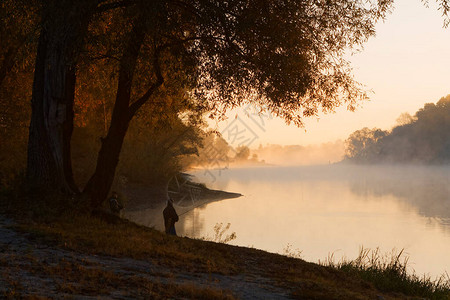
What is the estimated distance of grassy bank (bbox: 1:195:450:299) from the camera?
311 inches

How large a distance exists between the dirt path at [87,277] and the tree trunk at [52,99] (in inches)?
143

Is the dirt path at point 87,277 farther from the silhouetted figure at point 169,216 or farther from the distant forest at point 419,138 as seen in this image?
the distant forest at point 419,138

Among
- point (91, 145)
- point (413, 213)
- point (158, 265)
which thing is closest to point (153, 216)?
point (91, 145)

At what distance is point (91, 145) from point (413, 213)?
1286 inches

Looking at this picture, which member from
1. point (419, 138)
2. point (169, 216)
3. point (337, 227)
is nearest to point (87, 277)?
point (169, 216)

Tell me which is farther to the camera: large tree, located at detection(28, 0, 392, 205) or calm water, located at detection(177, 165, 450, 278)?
calm water, located at detection(177, 165, 450, 278)

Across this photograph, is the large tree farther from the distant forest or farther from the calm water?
the distant forest

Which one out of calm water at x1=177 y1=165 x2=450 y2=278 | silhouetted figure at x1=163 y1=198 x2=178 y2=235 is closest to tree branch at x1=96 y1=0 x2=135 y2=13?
silhouetted figure at x1=163 y1=198 x2=178 y2=235

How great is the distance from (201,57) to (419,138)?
148 metres

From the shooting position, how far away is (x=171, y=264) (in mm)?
9961

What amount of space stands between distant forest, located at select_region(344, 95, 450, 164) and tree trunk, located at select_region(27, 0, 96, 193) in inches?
5632

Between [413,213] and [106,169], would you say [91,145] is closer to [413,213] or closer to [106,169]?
[106,169]

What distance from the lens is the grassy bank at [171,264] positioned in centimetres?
789

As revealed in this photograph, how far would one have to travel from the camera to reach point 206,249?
12.6 meters
